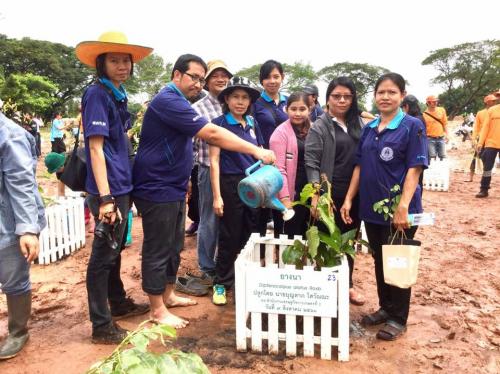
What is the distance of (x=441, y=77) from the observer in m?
47.2

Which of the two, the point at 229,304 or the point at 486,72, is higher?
the point at 486,72

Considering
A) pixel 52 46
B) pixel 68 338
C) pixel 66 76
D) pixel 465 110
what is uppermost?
pixel 52 46

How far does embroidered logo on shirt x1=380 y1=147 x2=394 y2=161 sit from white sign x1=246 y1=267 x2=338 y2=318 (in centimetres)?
89

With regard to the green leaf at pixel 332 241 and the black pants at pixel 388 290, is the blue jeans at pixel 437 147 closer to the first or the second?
the black pants at pixel 388 290

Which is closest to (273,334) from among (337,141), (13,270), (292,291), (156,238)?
(292,291)

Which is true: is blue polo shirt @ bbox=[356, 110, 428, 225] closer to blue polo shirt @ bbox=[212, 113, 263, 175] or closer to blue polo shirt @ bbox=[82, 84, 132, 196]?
blue polo shirt @ bbox=[212, 113, 263, 175]

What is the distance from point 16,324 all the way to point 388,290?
272 cm

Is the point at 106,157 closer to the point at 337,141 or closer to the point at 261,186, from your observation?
the point at 261,186

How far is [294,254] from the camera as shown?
9.18ft

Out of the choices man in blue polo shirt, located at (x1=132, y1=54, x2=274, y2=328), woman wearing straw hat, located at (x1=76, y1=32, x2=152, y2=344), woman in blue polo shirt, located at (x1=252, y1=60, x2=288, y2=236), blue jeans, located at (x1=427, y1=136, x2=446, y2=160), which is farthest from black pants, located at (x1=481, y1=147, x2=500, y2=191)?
woman wearing straw hat, located at (x1=76, y1=32, x2=152, y2=344)

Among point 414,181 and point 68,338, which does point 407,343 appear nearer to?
point 414,181

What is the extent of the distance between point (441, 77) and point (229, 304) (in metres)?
51.1

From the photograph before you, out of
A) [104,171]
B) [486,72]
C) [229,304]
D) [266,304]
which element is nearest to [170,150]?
[104,171]

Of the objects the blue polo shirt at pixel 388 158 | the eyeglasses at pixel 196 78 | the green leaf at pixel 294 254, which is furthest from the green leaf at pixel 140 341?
the blue polo shirt at pixel 388 158
